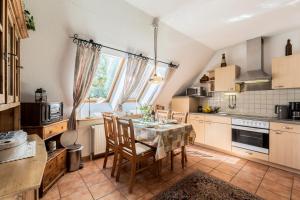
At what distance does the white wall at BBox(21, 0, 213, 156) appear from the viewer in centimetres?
191

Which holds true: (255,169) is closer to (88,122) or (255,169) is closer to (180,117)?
(180,117)

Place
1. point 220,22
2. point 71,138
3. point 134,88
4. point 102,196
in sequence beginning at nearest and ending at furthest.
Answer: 1. point 102,196
2. point 220,22
3. point 71,138
4. point 134,88

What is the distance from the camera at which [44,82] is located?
2309 mm

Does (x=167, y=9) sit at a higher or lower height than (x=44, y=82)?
higher

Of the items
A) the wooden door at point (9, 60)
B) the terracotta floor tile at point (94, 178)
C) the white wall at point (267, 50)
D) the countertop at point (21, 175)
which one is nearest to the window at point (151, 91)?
the white wall at point (267, 50)

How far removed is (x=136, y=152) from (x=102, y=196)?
678mm

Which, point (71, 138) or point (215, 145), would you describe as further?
point (215, 145)

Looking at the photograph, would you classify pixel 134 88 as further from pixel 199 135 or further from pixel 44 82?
pixel 199 135

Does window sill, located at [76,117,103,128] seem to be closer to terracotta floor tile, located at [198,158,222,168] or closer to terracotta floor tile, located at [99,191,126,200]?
terracotta floor tile, located at [99,191,126,200]

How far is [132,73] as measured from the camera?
320cm

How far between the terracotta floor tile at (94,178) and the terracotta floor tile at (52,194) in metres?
0.38

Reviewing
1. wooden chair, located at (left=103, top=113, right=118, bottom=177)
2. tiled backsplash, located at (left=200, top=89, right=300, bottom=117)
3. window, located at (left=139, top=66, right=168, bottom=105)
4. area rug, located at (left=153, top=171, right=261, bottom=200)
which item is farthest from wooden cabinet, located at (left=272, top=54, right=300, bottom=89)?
wooden chair, located at (left=103, top=113, right=118, bottom=177)

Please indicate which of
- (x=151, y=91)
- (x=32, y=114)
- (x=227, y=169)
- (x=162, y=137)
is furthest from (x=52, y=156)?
(x=227, y=169)

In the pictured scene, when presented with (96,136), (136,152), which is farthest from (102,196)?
(96,136)
